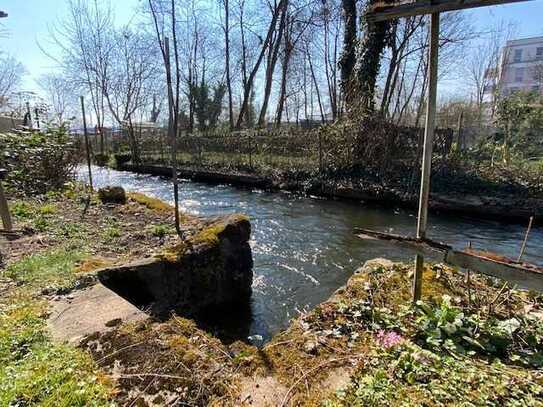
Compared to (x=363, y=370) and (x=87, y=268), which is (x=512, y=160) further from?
→ (x=87, y=268)

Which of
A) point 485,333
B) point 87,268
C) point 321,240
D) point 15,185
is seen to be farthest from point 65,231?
point 485,333

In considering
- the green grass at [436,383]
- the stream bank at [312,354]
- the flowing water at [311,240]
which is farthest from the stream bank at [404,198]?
the green grass at [436,383]

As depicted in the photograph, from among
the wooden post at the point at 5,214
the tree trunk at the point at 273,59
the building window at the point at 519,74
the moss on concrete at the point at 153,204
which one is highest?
the building window at the point at 519,74

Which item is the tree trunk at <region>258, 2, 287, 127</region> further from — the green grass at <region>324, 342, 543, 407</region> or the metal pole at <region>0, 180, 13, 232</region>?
the green grass at <region>324, 342, 543, 407</region>

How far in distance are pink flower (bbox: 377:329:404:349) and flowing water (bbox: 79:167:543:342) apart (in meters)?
0.68

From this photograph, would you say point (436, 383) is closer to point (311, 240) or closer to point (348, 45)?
point (311, 240)

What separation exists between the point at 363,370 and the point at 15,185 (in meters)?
7.88

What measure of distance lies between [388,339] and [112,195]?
6.15 meters

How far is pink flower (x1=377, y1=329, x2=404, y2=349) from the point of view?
216cm

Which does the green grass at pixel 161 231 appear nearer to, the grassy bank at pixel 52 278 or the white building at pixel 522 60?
the grassy bank at pixel 52 278

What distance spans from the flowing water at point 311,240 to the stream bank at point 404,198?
371mm

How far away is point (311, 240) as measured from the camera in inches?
253

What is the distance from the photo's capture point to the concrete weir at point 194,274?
3.24 m

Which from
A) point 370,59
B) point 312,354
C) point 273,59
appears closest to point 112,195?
point 312,354
